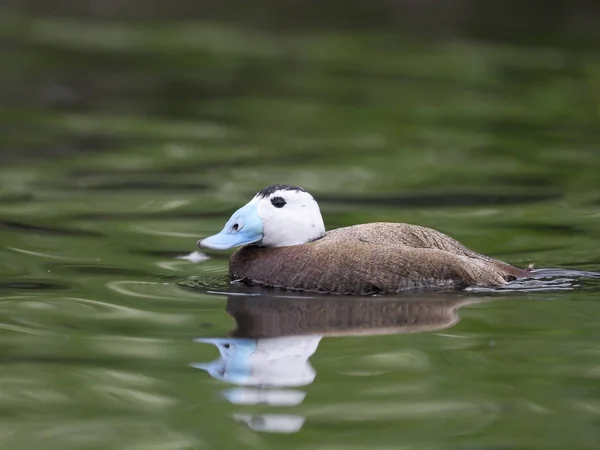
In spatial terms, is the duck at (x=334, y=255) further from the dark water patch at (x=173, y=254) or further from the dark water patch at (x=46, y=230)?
the dark water patch at (x=46, y=230)

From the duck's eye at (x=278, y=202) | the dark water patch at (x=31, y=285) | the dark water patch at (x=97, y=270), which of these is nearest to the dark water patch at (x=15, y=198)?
the dark water patch at (x=97, y=270)

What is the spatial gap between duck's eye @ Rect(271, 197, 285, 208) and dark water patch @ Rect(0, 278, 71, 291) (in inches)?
50.7

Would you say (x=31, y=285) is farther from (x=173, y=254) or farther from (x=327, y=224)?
(x=327, y=224)

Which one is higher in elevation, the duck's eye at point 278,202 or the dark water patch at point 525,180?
the dark water patch at point 525,180

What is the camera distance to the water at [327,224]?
5367 mm

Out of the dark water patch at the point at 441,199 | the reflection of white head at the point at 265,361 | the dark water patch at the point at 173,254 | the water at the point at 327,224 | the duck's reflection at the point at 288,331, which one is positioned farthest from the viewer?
the dark water patch at the point at 441,199

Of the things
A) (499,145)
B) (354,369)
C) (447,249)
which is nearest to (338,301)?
(447,249)

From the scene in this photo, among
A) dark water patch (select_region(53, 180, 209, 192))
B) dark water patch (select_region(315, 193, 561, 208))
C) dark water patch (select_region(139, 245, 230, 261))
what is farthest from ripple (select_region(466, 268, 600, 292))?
dark water patch (select_region(53, 180, 209, 192))

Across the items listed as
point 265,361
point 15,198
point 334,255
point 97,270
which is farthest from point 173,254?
point 265,361

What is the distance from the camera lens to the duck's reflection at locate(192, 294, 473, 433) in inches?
218

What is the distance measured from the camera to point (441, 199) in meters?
11.0

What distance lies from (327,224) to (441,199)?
54.4 inches

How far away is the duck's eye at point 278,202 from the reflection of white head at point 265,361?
124cm

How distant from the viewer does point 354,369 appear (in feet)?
19.5
